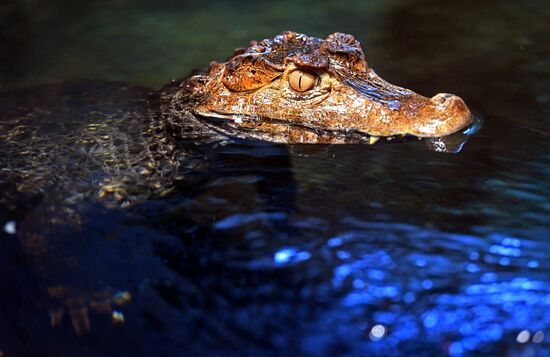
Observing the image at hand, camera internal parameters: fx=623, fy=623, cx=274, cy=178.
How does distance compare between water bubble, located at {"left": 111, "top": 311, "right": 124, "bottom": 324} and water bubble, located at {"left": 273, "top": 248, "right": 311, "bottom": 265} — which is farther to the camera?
water bubble, located at {"left": 273, "top": 248, "right": 311, "bottom": 265}

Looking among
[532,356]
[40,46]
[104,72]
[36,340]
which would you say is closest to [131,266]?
[36,340]

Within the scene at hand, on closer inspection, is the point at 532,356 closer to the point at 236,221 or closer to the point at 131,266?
the point at 236,221

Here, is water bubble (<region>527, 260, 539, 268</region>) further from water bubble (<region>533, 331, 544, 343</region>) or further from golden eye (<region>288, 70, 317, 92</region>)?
golden eye (<region>288, 70, 317, 92</region>)

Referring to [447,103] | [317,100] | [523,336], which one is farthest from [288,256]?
[447,103]

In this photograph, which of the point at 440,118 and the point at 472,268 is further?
the point at 440,118

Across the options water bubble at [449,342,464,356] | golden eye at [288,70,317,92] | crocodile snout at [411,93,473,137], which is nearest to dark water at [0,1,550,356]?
water bubble at [449,342,464,356]

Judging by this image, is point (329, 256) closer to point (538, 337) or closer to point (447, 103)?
point (538, 337)

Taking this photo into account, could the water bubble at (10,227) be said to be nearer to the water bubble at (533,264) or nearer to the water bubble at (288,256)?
the water bubble at (288,256)

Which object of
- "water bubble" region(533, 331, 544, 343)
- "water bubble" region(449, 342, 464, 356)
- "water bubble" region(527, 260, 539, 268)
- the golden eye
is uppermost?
the golden eye
